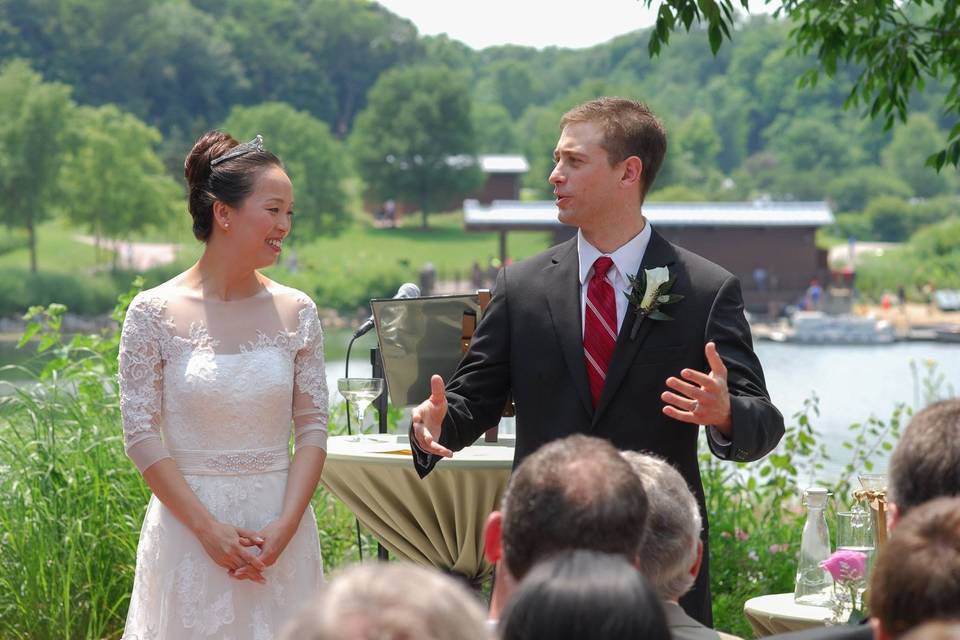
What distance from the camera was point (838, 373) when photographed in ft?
125

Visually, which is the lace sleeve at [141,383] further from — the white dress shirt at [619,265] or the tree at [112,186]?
the tree at [112,186]

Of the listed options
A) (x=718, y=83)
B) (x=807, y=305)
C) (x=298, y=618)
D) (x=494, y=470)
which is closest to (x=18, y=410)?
(x=494, y=470)

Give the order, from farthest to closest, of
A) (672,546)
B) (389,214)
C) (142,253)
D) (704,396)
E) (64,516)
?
(389,214) → (142,253) → (64,516) → (704,396) → (672,546)

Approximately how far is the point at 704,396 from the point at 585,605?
1.23m

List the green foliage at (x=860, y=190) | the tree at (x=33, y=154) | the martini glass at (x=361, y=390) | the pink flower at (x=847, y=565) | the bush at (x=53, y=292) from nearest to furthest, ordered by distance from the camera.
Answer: the pink flower at (x=847, y=565) < the martini glass at (x=361, y=390) < the bush at (x=53, y=292) < the tree at (x=33, y=154) < the green foliage at (x=860, y=190)

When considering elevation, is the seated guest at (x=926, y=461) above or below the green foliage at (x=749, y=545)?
above

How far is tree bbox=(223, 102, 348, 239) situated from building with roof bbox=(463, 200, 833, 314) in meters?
17.6

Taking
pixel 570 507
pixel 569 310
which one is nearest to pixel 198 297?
pixel 569 310

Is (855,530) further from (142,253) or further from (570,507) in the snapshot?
(142,253)

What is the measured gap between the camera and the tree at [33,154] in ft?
189

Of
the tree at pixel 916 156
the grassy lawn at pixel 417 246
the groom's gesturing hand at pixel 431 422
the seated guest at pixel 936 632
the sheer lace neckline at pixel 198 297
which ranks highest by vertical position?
the sheer lace neckline at pixel 198 297

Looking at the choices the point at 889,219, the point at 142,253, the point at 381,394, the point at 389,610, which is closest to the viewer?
the point at 389,610

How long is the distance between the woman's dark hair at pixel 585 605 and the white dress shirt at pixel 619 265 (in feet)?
5.13

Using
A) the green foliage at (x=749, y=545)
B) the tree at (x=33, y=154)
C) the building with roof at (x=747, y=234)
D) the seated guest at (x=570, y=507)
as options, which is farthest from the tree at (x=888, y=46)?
the tree at (x=33, y=154)
